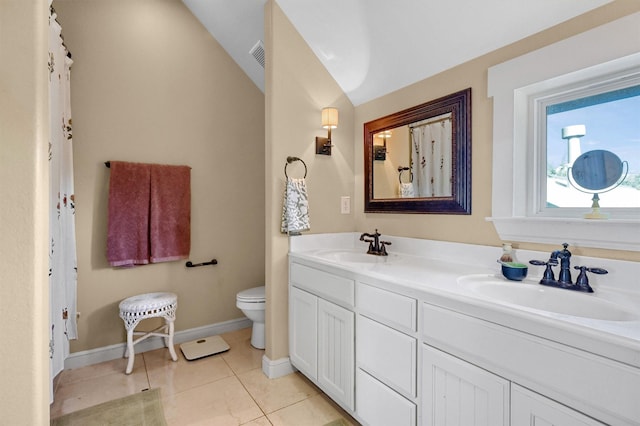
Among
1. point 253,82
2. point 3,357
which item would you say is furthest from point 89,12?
point 3,357

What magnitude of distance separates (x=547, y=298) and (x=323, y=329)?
113 cm

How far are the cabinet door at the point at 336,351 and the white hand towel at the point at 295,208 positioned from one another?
524mm

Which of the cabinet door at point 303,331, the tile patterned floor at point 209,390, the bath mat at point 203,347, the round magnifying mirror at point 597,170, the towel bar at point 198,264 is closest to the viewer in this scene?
the round magnifying mirror at point 597,170

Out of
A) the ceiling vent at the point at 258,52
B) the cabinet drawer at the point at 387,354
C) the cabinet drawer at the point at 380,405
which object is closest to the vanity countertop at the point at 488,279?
the cabinet drawer at the point at 387,354

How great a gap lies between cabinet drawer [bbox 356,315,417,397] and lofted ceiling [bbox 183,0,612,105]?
4.85ft

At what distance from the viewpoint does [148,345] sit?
2518mm

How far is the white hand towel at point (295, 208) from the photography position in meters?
2.08

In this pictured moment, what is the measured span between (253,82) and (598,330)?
295 cm

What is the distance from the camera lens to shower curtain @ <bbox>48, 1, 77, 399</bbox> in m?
1.74

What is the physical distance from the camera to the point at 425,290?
4.06 ft

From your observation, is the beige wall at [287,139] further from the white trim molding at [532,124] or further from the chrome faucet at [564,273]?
the chrome faucet at [564,273]

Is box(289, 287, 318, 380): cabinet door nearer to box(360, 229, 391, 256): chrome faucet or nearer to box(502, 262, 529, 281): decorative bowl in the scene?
box(360, 229, 391, 256): chrome faucet

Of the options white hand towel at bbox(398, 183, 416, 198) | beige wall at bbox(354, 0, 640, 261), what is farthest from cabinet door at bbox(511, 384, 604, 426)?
white hand towel at bbox(398, 183, 416, 198)

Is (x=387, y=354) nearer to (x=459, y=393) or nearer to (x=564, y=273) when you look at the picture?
(x=459, y=393)
